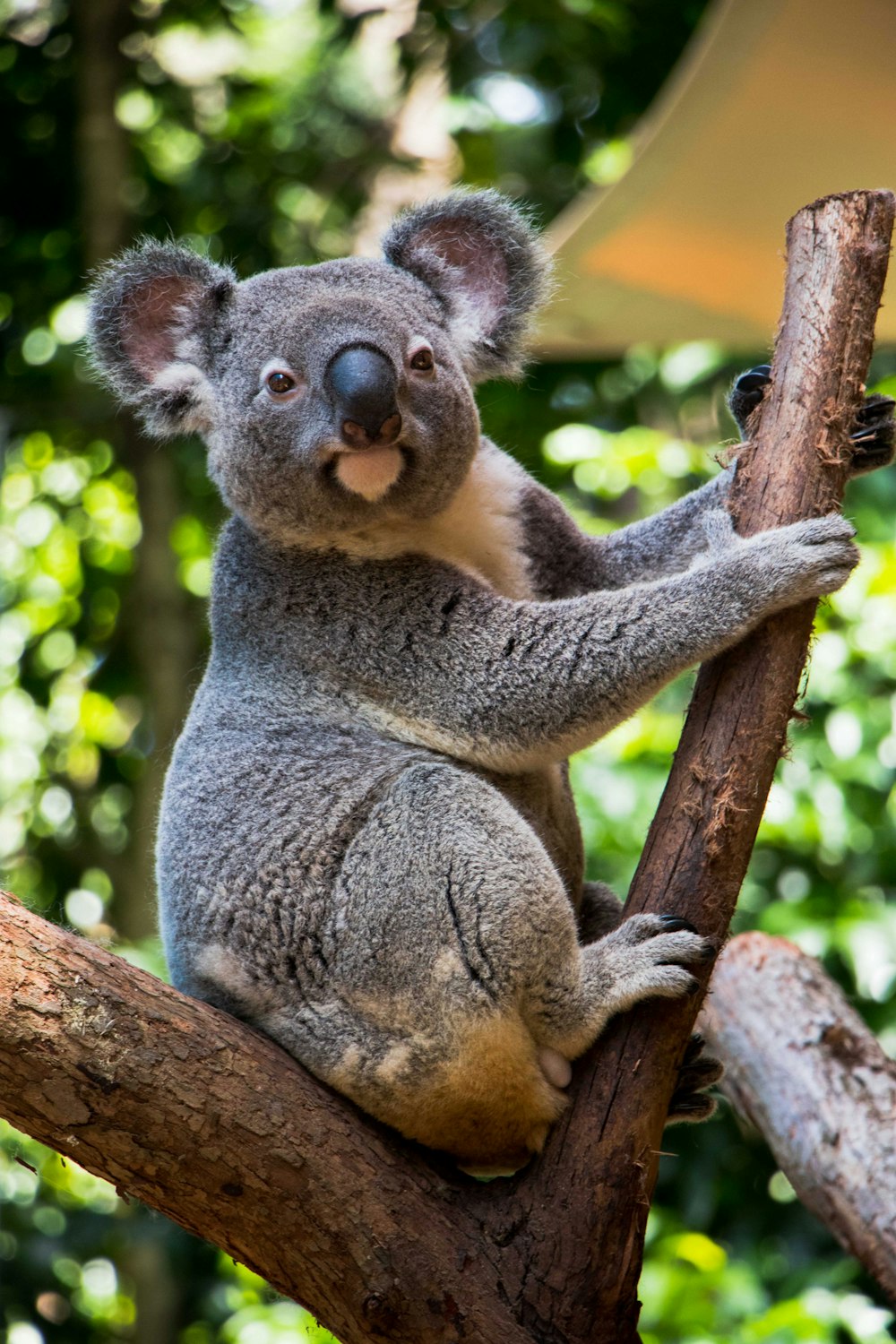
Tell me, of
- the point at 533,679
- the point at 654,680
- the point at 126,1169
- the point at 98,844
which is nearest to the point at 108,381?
the point at 533,679

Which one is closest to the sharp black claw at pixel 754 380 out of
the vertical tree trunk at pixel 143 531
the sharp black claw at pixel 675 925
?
the sharp black claw at pixel 675 925

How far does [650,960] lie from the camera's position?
2432 millimetres

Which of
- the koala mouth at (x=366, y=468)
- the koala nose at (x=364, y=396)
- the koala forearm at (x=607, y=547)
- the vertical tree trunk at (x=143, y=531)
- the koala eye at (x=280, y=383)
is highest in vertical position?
the koala nose at (x=364, y=396)

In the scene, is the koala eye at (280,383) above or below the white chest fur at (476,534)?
above

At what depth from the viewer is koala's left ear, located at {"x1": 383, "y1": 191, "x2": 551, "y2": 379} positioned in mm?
3092

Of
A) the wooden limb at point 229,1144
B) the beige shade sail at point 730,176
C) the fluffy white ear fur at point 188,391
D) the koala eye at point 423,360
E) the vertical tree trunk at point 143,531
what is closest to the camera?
the wooden limb at point 229,1144

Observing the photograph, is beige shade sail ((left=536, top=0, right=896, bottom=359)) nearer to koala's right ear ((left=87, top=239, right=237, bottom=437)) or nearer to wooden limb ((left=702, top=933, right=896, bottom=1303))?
koala's right ear ((left=87, top=239, right=237, bottom=437))

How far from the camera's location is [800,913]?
171 inches

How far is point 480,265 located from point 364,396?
754 mm

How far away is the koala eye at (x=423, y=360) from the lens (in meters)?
2.76

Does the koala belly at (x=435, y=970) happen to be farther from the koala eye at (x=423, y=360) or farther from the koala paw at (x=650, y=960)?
the koala eye at (x=423, y=360)

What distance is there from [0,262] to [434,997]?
13.9ft

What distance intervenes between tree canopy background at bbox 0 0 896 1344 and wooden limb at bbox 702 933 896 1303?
36 cm

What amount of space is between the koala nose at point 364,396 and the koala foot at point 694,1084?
1306mm
